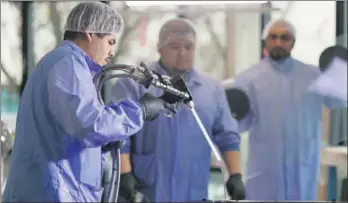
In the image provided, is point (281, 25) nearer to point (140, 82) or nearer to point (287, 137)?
point (287, 137)

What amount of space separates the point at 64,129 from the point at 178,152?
1.13 m

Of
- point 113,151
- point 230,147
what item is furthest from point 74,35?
point 230,147

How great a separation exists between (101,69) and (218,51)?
3.57 feet

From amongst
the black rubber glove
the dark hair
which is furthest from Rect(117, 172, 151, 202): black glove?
the dark hair

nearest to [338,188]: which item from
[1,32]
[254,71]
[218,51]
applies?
[254,71]

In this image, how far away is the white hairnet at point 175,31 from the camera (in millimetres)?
2725

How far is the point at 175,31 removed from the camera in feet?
8.95

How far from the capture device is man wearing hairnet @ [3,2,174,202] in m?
1.57

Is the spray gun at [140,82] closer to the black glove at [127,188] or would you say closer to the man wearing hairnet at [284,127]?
the black glove at [127,188]

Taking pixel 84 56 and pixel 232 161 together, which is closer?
pixel 84 56

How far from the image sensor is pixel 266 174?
2.82m

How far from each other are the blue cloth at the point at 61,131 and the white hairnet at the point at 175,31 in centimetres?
105

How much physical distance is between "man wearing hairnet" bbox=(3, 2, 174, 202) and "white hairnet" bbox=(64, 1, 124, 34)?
7 centimetres

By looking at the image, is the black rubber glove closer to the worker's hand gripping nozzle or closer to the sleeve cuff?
the sleeve cuff
